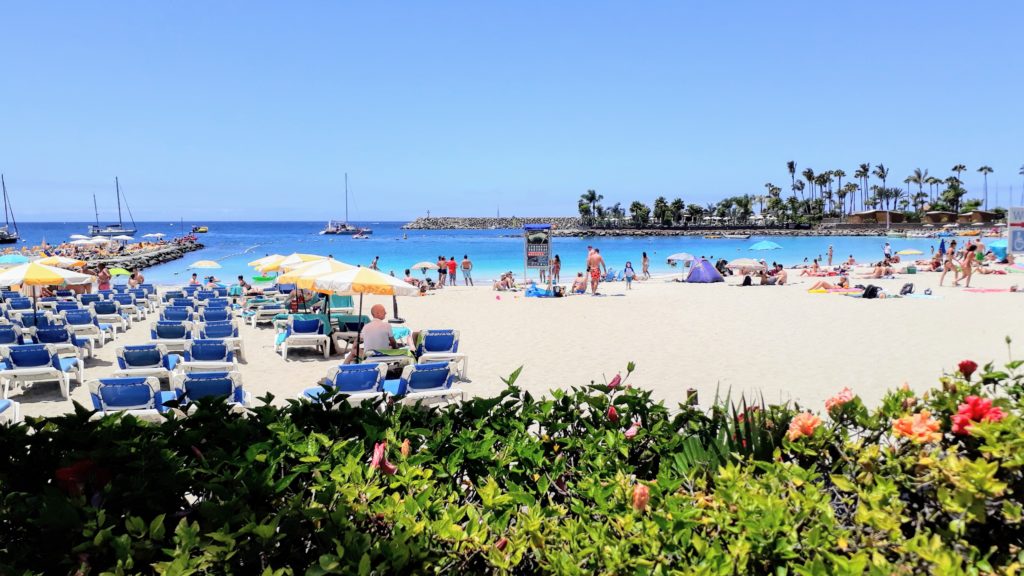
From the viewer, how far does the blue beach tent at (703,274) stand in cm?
2505

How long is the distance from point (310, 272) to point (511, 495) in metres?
8.89

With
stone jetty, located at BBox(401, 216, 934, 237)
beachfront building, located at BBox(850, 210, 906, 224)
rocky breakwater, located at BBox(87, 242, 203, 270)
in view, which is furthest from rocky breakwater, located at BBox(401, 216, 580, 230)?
rocky breakwater, located at BBox(87, 242, 203, 270)

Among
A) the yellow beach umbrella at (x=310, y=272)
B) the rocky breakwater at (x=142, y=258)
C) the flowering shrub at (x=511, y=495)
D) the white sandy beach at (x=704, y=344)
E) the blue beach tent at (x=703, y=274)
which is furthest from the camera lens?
the rocky breakwater at (x=142, y=258)

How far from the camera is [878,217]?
98125 mm

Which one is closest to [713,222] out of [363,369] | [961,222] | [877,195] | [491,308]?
[877,195]

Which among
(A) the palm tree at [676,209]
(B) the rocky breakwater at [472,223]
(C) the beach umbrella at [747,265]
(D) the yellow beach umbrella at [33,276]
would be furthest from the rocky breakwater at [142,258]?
(B) the rocky breakwater at [472,223]

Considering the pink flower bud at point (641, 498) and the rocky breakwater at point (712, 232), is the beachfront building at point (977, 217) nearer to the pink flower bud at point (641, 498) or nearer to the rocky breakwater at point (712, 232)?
the rocky breakwater at point (712, 232)

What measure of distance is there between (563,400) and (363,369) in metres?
4.33

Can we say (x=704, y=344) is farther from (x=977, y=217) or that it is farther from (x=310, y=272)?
(x=977, y=217)

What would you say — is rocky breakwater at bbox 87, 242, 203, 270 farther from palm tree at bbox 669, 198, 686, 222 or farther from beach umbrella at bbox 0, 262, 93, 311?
palm tree at bbox 669, 198, 686, 222

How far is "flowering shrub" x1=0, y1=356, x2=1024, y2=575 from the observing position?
1.76m

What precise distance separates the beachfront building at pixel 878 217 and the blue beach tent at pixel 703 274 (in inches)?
3245

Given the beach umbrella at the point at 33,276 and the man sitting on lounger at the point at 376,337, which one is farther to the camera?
the beach umbrella at the point at 33,276

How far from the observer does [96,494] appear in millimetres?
2021
